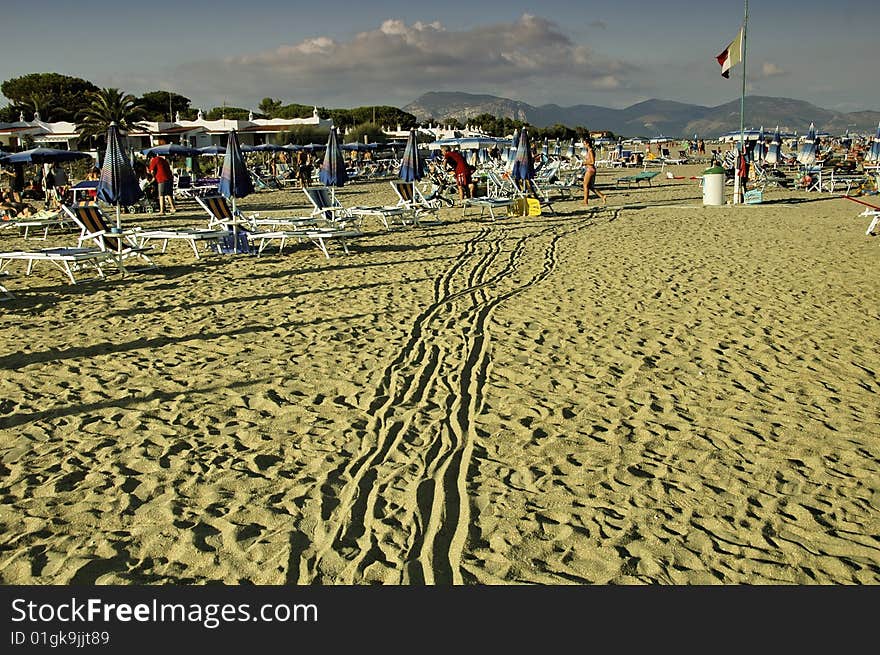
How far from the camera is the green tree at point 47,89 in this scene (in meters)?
60.8

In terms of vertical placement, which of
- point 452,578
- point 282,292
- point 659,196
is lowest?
point 452,578

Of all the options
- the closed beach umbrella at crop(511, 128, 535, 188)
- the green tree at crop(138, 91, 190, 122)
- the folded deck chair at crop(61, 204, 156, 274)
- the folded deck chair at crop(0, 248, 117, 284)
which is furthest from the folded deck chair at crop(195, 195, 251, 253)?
the green tree at crop(138, 91, 190, 122)

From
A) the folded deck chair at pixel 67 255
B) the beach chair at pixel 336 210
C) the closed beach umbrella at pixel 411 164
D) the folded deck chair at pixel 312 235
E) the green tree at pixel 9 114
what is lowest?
the folded deck chair at pixel 67 255

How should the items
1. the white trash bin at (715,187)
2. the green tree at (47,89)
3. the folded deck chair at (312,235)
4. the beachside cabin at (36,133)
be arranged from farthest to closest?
1. the green tree at (47,89)
2. the beachside cabin at (36,133)
3. the white trash bin at (715,187)
4. the folded deck chair at (312,235)

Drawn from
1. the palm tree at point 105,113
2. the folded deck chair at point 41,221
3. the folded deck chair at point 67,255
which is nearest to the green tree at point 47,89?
the palm tree at point 105,113

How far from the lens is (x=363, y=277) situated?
8.58 metres

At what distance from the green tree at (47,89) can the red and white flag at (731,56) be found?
54.7 m

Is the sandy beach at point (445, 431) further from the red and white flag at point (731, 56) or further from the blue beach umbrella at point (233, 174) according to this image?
the red and white flag at point (731, 56)

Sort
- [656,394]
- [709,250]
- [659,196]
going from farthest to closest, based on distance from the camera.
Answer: [659,196]
[709,250]
[656,394]

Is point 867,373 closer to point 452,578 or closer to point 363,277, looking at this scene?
point 452,578

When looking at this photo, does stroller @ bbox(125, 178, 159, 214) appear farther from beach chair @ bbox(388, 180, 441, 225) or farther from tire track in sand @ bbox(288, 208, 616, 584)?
tire track in sand @ bbox(288, 208, 616, 584)

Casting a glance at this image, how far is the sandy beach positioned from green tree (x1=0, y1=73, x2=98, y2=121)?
201 feet

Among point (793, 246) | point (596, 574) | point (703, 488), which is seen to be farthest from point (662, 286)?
point (596, 574)

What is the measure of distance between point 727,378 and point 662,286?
9.94ft
